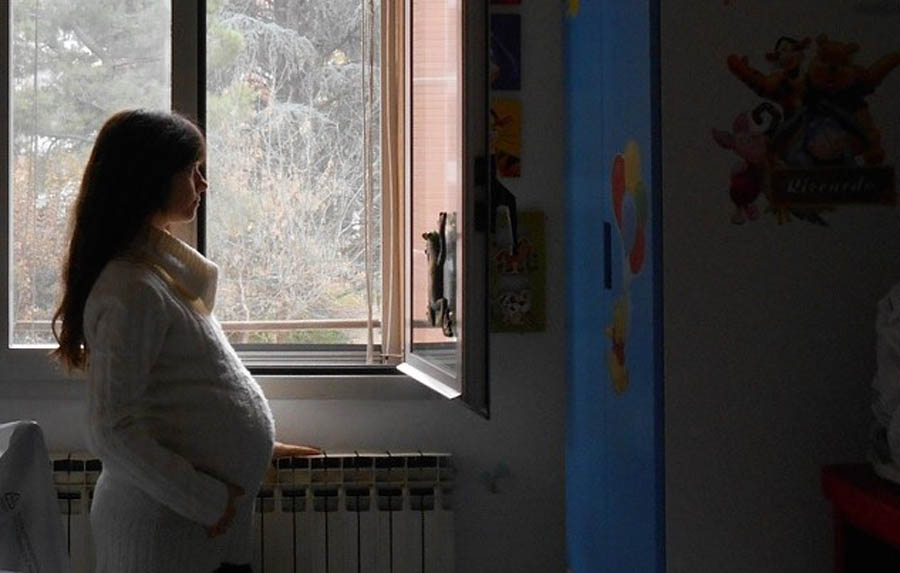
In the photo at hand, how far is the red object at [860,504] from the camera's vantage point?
61.8 inches

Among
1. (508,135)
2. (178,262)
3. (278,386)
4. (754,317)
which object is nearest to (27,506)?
(178,262)

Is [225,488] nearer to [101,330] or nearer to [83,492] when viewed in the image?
[101,330]

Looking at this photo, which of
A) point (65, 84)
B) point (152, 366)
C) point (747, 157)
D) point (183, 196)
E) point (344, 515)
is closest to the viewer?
point (747, 157)

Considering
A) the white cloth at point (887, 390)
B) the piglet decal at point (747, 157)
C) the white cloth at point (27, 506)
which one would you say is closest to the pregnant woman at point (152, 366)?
the white cloth at point (27, 506)

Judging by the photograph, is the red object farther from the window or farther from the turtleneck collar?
the window

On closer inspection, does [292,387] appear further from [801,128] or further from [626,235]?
[801,128]

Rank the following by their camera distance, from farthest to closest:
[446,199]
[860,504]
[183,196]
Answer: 1. [446,199]
2. [183,196]
3. [860,504]

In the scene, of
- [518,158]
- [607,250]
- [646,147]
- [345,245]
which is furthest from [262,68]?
[646,147]

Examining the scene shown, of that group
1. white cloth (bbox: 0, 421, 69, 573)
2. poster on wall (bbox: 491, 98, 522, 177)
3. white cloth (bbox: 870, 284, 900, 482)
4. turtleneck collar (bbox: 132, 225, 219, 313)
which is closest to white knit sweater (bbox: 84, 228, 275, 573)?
turtleneck collar (bbox: 132, 225, 219, 313)

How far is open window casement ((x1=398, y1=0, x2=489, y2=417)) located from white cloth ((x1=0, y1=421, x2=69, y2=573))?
0.66 meters

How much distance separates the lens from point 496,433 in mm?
2910

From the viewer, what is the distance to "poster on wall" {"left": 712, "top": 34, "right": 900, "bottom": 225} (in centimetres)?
181

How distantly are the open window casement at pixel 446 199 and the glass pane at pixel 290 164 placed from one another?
21 cm

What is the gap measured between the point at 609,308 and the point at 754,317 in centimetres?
43
